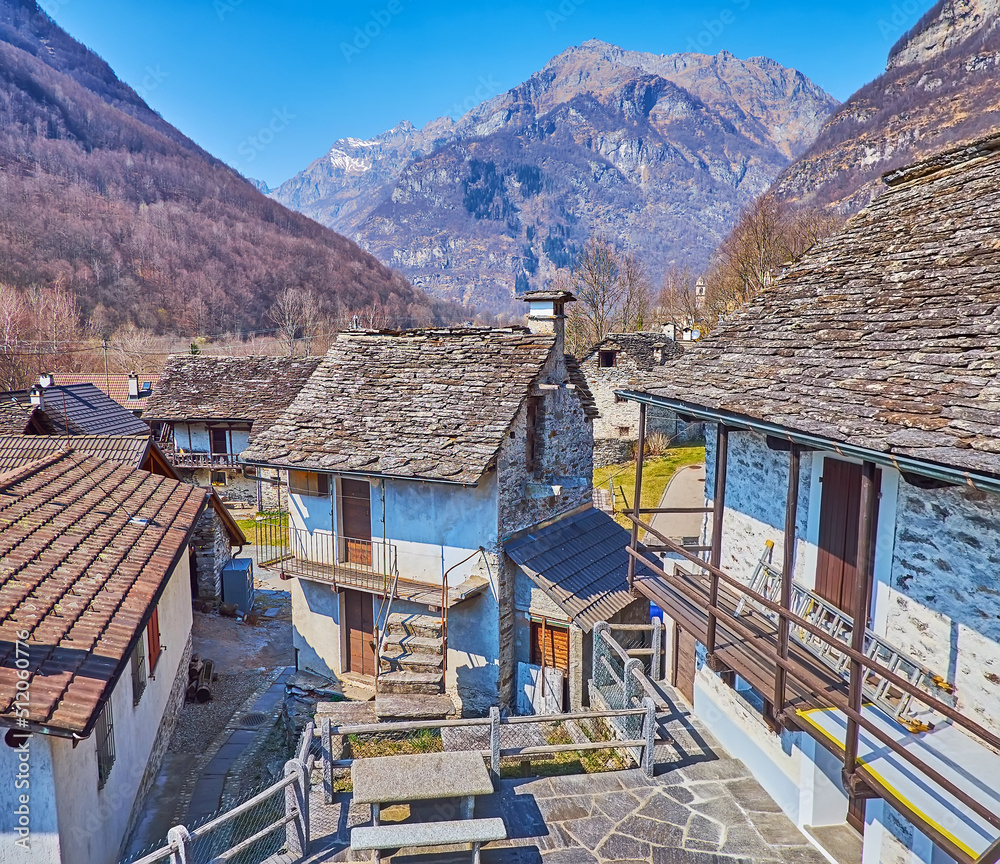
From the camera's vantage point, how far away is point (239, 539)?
20734 millimetres

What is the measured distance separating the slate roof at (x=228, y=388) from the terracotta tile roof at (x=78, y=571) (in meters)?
19.4

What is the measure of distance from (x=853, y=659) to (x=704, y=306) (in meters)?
51.6

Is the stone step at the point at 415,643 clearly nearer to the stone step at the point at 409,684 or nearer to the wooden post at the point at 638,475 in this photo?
the stone step at the point at 409,684

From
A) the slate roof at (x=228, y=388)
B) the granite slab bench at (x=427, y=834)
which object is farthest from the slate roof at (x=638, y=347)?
the granite slab bench at (x=427, y=834)

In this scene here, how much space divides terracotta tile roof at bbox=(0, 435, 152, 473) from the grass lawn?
17.6m

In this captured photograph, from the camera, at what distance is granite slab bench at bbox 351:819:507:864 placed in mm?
6414

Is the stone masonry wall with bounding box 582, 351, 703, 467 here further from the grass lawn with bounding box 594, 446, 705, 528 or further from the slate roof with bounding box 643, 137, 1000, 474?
the slate roof with bounding box 643, 137, 1000, 474

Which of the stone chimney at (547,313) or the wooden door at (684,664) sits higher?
the stone chimney at (547,313)

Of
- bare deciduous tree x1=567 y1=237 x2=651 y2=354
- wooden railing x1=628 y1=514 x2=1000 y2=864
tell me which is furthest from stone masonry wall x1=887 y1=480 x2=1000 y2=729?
bare deciduous tree x1=567 y1=237 x2=651 y2=354

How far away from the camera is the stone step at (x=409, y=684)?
11.7 m

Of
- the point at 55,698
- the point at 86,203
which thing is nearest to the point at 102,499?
the point at 55,698

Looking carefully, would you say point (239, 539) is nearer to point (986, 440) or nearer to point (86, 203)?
point (986, 440)

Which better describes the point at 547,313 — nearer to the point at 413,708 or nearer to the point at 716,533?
the point at 716,533

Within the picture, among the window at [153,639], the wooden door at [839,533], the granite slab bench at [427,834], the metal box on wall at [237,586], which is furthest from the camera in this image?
the metal box on wall at [237,586]
